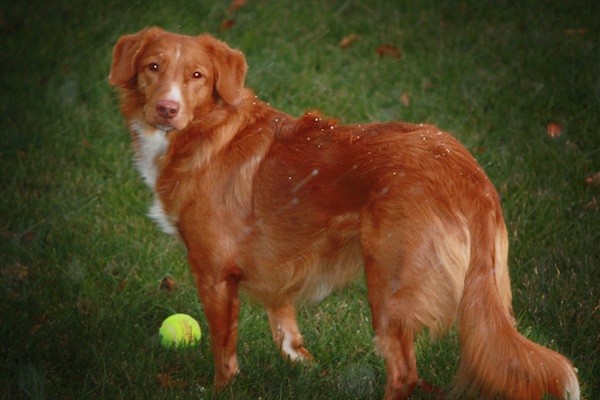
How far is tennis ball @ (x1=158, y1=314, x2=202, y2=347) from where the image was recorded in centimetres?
461

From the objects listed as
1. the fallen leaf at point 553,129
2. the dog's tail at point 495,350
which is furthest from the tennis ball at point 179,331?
the fallen leaf at point 553,129

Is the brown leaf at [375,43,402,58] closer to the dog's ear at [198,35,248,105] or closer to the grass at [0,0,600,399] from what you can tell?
the grass at [0,0,600,399]

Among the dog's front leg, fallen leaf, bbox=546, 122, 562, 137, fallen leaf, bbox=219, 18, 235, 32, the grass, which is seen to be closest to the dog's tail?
the grass

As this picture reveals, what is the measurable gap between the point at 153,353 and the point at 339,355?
919 mm

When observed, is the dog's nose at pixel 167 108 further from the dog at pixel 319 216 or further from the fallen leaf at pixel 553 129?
the fallen leaf at pixel 553 129

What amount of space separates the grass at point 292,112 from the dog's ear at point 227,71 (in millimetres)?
1301

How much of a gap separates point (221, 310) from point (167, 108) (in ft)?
3.11

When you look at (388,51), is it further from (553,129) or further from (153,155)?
(153,155)

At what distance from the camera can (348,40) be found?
801cm

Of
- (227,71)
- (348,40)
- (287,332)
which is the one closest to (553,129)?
(348,40)

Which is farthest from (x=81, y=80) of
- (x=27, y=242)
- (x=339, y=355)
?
(x=339, y=355)

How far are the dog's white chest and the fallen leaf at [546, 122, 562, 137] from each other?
3.28 meters

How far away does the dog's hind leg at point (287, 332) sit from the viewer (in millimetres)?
4539

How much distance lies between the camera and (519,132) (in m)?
6.55
